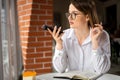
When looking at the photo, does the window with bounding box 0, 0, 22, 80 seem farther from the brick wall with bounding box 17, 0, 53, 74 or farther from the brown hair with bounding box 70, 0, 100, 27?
the brown hair with bounding box 70, 0, 100, 27

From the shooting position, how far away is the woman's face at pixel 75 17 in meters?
1.46

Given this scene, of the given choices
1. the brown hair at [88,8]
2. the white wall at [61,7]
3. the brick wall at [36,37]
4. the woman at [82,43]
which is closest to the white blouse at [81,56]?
the woman at [82,43]

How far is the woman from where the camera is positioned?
4.80 feet

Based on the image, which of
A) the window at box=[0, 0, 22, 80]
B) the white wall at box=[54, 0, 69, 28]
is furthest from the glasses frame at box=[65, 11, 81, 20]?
the white wall at box=[54, 0, 69, 28]

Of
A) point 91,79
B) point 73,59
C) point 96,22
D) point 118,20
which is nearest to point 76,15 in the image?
point 96,22

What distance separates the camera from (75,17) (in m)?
1.47

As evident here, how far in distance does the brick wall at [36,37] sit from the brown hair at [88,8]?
1129 mm

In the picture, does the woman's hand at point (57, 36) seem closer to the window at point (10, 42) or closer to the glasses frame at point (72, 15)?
the glasses frame at point (72, 15)

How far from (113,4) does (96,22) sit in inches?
322

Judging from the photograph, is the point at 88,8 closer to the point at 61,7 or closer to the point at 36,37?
the point at 36,37

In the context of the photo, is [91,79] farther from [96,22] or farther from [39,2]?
[39,2]

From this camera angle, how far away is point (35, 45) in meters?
2.61

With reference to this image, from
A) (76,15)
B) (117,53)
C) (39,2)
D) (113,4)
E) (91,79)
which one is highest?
(113,4)

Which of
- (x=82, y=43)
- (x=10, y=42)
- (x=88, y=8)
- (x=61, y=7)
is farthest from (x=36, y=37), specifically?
(x=61, y=7)
